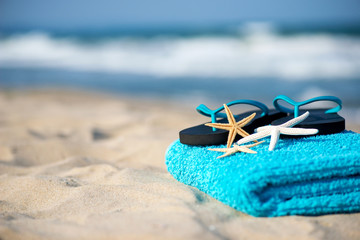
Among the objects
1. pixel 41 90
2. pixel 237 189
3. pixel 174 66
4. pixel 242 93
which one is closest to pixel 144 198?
pixel 237 189

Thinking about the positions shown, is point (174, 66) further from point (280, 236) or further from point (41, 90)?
point (280, 236)

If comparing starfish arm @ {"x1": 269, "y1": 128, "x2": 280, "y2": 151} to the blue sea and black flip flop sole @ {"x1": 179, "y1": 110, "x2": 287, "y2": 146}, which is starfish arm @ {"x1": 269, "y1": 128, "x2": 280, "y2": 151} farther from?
the blue sea

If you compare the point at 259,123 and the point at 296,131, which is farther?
the point at 259,123

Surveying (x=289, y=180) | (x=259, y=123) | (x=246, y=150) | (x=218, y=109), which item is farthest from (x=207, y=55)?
(x=289, y=180)

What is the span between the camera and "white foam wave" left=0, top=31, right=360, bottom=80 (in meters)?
9.45

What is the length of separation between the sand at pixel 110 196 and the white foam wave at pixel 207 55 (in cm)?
583

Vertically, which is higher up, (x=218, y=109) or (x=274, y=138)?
(x=218, y=109)

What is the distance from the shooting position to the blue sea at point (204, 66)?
22.8 ft

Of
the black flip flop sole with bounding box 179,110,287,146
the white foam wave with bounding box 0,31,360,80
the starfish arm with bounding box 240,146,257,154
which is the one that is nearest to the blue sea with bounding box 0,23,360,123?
the white foam wave with bounding box 0,31,360,80

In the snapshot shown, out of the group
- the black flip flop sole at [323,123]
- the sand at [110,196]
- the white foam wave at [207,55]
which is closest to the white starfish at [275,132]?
the black flip flop sole at [323,123]

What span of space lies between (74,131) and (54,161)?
1.01m

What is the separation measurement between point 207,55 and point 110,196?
12117mm

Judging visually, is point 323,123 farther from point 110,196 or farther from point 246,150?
point 110,196

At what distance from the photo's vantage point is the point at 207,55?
44.7 feet
